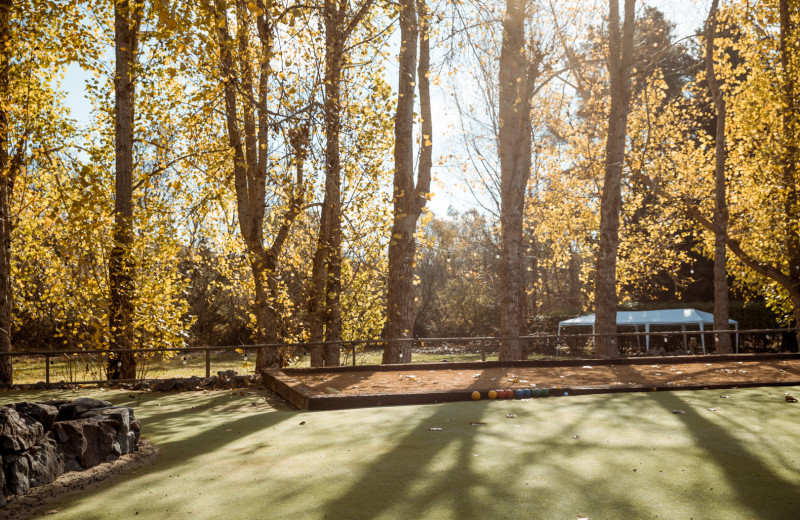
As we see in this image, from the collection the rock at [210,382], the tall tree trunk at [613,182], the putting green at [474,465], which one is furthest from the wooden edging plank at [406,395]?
the tall tree trunk at [613,182]

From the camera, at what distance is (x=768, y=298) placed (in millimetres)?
18625

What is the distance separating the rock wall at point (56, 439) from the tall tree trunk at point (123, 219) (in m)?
7.85

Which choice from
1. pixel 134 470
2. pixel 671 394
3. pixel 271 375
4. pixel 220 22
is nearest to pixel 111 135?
A: pixel 271 375

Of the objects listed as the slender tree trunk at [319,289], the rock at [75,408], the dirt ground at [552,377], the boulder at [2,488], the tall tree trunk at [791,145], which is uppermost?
the tall tree trunk at [791,145]

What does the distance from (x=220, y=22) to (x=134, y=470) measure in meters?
3.96

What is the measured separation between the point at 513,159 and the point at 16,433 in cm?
1294

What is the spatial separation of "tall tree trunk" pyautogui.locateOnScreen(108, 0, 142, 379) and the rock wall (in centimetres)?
785

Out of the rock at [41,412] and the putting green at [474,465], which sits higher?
the rock at [41,412]

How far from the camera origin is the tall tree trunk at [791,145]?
1570 centimetres

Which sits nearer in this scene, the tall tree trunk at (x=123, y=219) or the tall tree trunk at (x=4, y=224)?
the tall tree trunk at (x=4, y=224)

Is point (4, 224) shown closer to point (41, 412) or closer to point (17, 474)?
point (41, 412)

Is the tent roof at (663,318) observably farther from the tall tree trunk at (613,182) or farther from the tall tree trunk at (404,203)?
the tall tree trunk at (404,203)

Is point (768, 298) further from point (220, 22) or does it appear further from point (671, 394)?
point (220, 22)

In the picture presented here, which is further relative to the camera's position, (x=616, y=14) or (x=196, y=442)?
(x=616, y=14)
